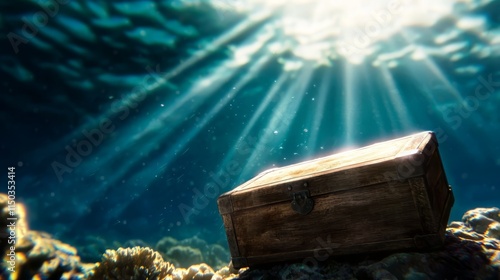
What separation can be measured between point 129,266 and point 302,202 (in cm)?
260

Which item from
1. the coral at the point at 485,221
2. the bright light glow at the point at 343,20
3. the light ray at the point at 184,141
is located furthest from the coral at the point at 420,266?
the light ray at the point at 184,141

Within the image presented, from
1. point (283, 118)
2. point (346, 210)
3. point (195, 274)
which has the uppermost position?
point (283, 118)

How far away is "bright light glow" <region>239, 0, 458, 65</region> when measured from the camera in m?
13.7

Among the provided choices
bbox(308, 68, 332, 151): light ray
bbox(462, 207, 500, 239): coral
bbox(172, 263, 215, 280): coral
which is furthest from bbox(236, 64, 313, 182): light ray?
bbox(172, 263, 215, 280): coral

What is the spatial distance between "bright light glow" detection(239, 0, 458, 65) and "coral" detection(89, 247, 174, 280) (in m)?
12.4

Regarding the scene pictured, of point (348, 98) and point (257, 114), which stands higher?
point (257, 114)

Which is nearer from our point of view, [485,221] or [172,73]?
[485,221]

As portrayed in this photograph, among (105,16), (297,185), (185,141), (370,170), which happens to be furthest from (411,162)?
(185,141)

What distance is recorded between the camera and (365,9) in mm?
14617

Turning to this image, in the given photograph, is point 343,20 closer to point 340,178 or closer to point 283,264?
point 340,178

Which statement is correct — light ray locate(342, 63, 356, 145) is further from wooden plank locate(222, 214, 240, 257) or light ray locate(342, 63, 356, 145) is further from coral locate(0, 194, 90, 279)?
coral locate(0, 194, 90, 279)

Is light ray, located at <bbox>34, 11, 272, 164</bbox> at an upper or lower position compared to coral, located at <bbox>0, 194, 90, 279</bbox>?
upper

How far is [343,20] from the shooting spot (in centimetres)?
1531

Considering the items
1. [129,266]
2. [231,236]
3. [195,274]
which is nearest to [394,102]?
[195,274]
